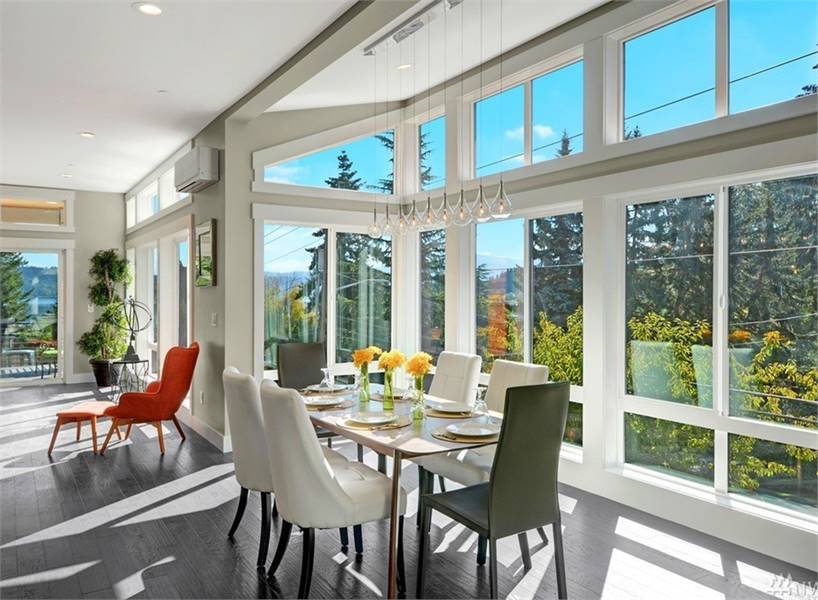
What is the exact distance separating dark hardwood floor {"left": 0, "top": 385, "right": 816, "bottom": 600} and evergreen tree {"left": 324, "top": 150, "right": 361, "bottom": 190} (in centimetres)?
295

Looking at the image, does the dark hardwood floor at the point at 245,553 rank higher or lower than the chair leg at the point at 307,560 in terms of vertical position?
lower

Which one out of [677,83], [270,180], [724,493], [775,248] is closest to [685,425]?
[724,493]

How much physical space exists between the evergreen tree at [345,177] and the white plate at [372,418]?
3214mm

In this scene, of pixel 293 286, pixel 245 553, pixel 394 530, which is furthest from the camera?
pixel 293 286

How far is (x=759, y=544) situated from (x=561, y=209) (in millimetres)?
2507

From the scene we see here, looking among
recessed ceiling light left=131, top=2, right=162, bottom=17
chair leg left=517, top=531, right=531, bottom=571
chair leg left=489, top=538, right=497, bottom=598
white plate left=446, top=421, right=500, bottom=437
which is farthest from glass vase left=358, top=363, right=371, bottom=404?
recessed ceiling light left=131, top=2, right=162, bottom=17

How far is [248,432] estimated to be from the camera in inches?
118

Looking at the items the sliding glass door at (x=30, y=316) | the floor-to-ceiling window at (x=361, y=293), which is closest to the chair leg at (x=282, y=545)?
the floor-to-ceiling window at (x=361, y=293)

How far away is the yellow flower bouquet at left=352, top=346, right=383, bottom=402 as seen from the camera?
352 centimetres

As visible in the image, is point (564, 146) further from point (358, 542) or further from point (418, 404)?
point (358, 542)

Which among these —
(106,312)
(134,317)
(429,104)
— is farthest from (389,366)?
(106,312)

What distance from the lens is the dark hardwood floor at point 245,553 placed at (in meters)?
2.77

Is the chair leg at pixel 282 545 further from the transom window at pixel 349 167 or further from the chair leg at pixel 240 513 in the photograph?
the transom window at pixel 349 167

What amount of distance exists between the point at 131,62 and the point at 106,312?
572cm
